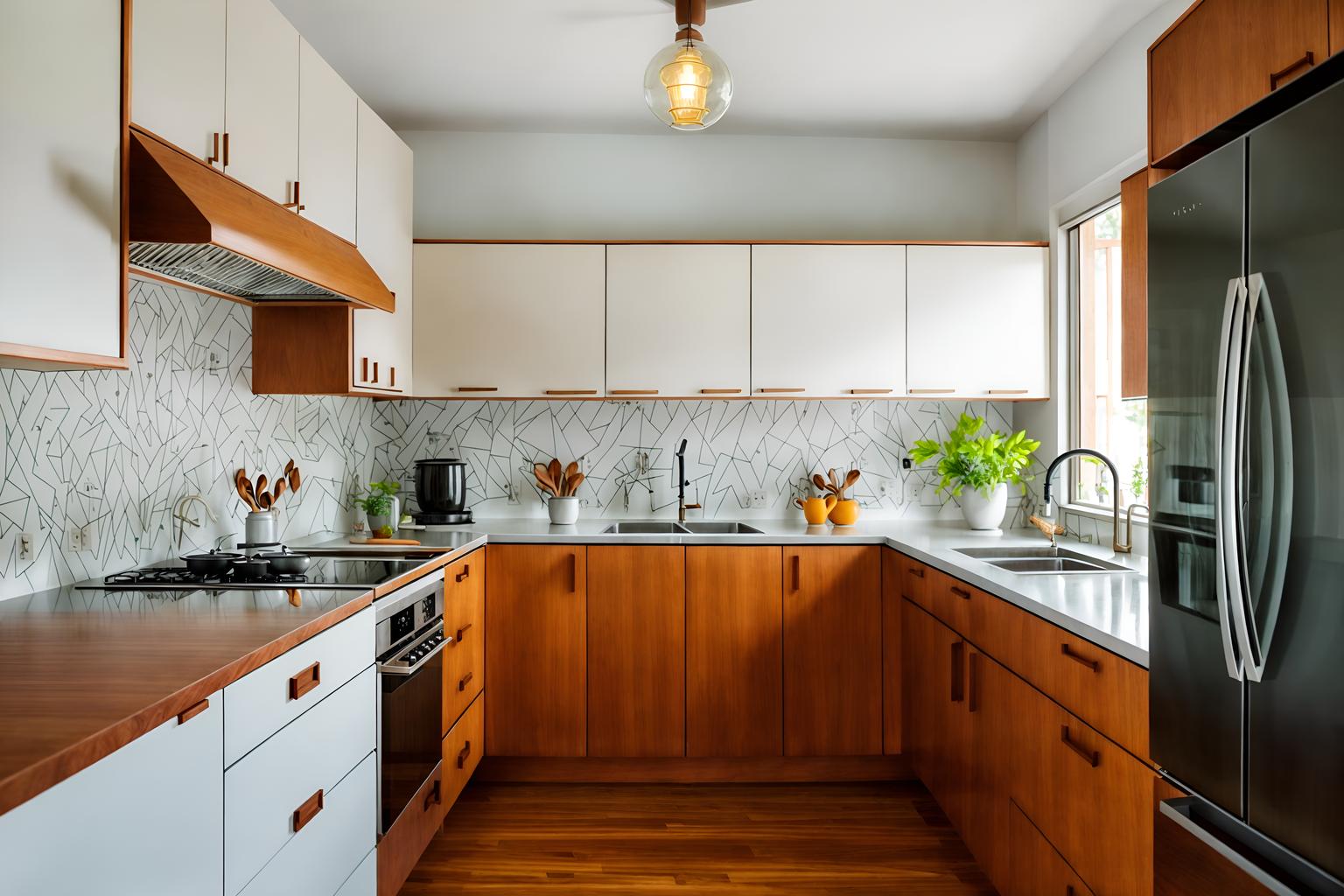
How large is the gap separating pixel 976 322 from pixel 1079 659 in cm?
197

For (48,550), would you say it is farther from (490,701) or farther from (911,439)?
(911,439)

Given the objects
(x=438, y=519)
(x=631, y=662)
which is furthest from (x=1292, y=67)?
(x=438, y=519)

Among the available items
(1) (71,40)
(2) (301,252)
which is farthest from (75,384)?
(1) (71,40)

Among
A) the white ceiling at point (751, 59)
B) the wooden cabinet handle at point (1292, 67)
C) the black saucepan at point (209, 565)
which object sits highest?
the white ceiling at point (751, 59)

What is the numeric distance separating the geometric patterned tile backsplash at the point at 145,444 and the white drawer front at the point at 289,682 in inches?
29.7

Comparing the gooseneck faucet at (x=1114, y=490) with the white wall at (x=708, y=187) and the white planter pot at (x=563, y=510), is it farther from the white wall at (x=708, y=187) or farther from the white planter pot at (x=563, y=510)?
the white planter pot at (x=563, y=510)

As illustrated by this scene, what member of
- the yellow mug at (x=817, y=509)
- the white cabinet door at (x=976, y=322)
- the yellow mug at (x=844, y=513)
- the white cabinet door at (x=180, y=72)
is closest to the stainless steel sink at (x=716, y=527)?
the yellow mug at (x=817, y=509)

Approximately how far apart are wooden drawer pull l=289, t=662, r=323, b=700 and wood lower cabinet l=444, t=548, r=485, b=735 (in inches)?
35.6

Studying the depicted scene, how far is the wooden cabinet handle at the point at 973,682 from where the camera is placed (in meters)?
2.35

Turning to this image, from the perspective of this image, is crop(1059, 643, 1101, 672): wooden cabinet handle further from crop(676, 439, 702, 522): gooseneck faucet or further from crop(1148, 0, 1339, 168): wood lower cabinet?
crop(676, 439, 702, 522): gooseneck faucet

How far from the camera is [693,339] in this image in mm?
3398

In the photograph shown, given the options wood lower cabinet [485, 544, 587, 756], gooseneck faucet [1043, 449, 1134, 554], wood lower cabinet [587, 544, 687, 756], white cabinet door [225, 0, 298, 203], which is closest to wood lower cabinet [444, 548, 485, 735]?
wood lower cabinet [485, 544, 587, 756]

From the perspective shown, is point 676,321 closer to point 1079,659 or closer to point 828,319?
point 828,319

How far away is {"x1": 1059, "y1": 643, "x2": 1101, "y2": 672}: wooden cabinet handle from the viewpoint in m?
1.70
